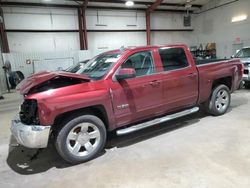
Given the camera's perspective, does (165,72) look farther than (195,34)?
No

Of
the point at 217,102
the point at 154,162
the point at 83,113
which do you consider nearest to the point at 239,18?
the point at 217,102

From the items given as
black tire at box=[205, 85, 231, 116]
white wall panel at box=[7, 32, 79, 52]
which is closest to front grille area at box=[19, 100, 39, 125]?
black tire at box=[205, 85, 231, 116]

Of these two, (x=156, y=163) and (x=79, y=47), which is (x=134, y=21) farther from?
(x=156, y=163)

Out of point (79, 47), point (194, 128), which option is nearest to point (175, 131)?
point (194, 128)

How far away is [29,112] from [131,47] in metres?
2.00

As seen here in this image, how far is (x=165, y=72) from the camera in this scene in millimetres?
3832

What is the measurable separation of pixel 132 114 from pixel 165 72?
1.00 meters

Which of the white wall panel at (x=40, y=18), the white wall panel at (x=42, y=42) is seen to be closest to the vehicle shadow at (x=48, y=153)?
the white wall panel at (x=42, y=42)

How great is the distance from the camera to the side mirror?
3180 mm

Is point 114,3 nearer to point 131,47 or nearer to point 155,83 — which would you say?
point 131,47

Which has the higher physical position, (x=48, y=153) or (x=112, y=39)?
(x=112, y=39)

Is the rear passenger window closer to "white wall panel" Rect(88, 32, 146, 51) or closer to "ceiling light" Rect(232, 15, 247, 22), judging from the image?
"white wall panel" Rect(88, 32, 146, 51)

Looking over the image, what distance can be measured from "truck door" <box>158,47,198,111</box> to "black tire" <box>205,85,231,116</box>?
0.58m

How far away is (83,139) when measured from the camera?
3.11m
